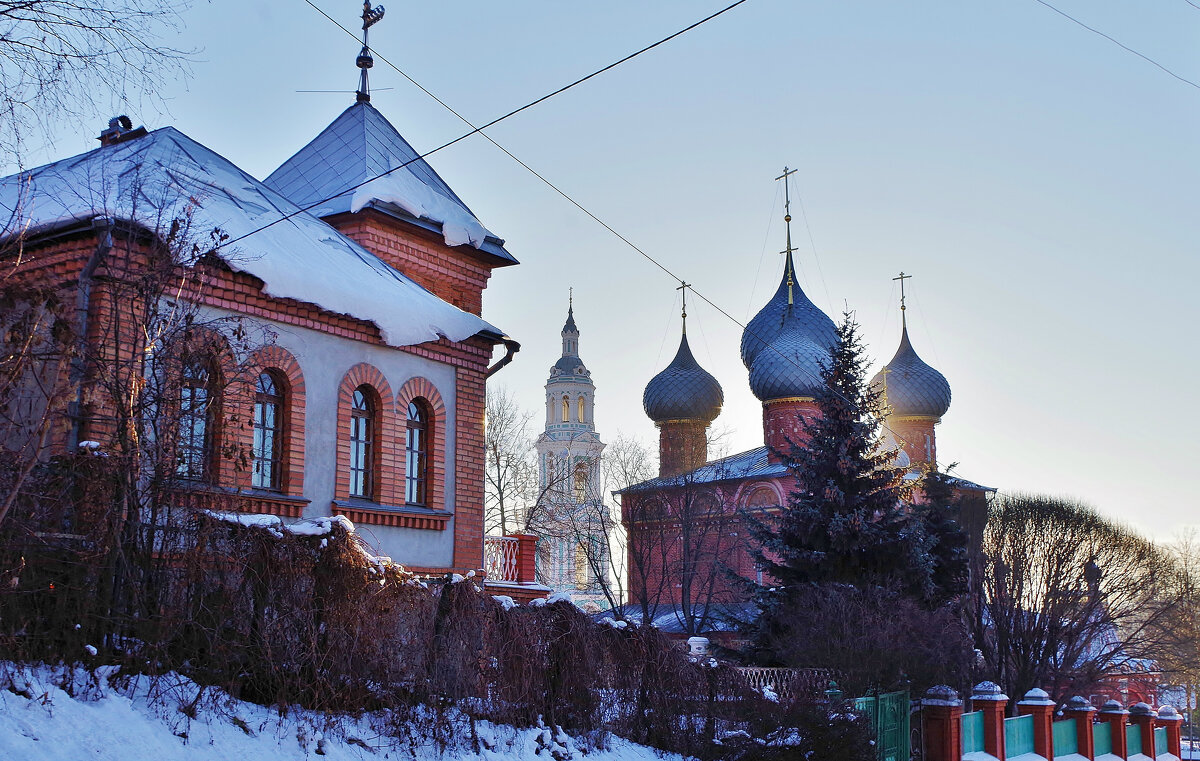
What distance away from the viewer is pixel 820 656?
50.1ft

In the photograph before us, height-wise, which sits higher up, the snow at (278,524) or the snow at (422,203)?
the snow at (422,203)

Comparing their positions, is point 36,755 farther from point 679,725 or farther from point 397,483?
point 397,483

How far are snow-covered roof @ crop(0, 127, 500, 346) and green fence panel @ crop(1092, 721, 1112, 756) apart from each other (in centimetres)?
1276

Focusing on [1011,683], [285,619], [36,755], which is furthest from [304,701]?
[1011,683]

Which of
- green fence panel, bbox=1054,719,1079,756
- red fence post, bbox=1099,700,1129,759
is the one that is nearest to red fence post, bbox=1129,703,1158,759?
red fence post, bbox=1099,700,1129,759

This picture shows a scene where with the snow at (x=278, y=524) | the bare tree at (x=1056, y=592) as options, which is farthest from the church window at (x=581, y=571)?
the snow at (x=278, y=524)

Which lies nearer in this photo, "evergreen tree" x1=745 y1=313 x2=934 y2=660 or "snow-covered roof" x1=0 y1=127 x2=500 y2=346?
"snow-covered roof" x1=0 y1=127 x2=500 y2=346

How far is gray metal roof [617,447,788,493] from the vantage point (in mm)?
35406

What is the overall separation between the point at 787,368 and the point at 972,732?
21.7 m

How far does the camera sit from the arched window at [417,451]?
48.6ft

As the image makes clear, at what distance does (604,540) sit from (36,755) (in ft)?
104

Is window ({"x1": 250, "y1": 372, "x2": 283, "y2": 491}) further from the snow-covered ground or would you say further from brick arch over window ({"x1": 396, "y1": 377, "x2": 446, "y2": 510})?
the snow-covered ground

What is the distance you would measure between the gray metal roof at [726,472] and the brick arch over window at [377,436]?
20360 millimetres

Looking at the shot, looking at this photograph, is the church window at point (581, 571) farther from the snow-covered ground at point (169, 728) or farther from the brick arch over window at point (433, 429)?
the snow-covered ground at point (169, 728)
